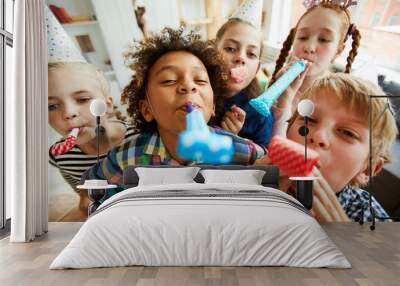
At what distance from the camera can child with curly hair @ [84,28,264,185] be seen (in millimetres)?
6609

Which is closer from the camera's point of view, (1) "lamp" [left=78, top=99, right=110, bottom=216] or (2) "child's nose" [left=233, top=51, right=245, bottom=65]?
(1) "lamp" [left=78, top=99, right=110, bottom=216]

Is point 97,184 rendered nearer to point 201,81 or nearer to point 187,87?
point 187,87

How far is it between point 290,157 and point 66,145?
2.96 meters

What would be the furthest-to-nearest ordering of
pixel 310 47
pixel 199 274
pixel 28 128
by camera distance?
pixel 310 47 < pixel 28 128 < pixel 199 274

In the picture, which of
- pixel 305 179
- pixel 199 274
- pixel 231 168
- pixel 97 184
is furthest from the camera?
pixel 231 168

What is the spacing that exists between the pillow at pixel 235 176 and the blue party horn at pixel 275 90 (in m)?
0.99

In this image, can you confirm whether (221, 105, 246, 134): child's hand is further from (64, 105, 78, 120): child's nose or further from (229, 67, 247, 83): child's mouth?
(64, 105, 78, 120): child's nose

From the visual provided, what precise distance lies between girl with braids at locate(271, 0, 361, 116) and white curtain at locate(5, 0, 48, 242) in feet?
9.92

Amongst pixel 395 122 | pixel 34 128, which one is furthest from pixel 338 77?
pixel 34 128

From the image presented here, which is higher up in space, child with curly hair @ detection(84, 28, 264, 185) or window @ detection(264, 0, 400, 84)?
window @ detection(264, 0, 400, 84)

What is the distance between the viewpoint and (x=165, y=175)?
604 cm

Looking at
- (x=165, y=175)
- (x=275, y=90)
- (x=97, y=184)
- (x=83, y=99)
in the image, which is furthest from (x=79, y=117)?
(x=275, y=90)

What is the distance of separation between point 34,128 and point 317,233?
3242 millimetres

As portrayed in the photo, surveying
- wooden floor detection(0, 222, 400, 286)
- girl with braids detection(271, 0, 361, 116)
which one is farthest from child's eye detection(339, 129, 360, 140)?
wooden floor detection(0, 222, 400, 286)
